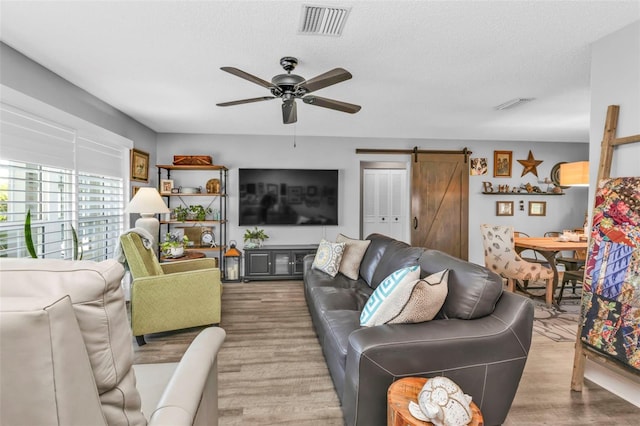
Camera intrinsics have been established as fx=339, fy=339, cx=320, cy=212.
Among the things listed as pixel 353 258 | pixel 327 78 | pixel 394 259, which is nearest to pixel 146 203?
pixel 353 258

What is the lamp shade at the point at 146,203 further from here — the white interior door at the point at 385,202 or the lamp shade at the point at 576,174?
the lamp shade at the point at 576,174

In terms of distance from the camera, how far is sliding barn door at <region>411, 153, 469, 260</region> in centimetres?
584

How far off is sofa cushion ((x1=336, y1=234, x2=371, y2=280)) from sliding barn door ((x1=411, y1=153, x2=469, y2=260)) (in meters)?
2.38

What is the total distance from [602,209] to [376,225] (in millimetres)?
3984

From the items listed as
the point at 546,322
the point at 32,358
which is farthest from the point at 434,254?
the point at 32,358

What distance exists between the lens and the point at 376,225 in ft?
19.6

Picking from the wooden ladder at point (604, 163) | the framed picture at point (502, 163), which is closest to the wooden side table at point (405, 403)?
the wooden ladder at point (604, 163)

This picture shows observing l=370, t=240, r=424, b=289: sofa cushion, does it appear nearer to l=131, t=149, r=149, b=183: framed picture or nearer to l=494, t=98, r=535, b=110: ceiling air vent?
l=494, t=98, r=535, b=110: ceiling air vent

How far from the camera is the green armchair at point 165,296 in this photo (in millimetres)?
2891

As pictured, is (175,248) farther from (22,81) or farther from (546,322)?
(546,322)

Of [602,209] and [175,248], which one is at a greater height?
[602,209]

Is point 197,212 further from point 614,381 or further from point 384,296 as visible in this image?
point 614,381

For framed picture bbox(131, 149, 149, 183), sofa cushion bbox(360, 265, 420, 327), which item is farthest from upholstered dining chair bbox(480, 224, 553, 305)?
framed picture bbox(131, 149, 149, 183)

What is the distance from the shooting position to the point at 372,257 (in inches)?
136
